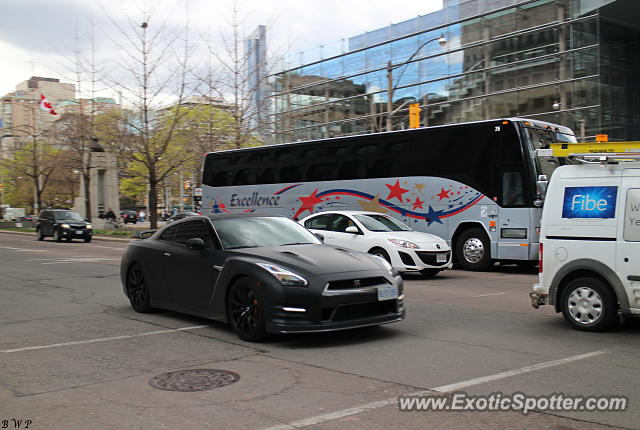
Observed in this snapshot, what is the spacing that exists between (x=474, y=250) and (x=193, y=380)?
12.3 m

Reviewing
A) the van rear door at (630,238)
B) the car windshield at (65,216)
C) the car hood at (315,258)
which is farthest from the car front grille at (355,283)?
the car windshield at (65,216)

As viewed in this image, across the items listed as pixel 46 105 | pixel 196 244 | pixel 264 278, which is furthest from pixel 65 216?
pixel 264 278

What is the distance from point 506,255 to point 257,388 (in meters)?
11.9

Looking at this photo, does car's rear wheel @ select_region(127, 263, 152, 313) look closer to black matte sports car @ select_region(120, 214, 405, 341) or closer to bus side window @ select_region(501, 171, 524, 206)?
black matte sports car @ select_region(120, 214, 405, 341)

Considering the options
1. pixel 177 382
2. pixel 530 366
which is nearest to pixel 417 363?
pixel 530 366

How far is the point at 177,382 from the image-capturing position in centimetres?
561

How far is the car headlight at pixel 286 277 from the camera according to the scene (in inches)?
271

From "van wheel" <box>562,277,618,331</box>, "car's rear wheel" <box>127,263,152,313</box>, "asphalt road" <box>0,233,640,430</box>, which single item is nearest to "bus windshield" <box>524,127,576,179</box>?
"asphalt road" <box>0,233,640,430</box>

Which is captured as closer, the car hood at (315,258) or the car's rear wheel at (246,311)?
the car's rear wheel at (246,311)

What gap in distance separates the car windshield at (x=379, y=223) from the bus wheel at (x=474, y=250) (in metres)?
2.76

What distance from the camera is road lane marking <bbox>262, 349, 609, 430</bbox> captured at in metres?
4.43

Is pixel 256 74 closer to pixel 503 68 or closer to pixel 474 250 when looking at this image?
pixel 503 68

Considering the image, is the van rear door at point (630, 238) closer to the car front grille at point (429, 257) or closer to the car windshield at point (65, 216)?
the car front grille at point (429, 257)

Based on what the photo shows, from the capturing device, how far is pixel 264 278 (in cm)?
699
